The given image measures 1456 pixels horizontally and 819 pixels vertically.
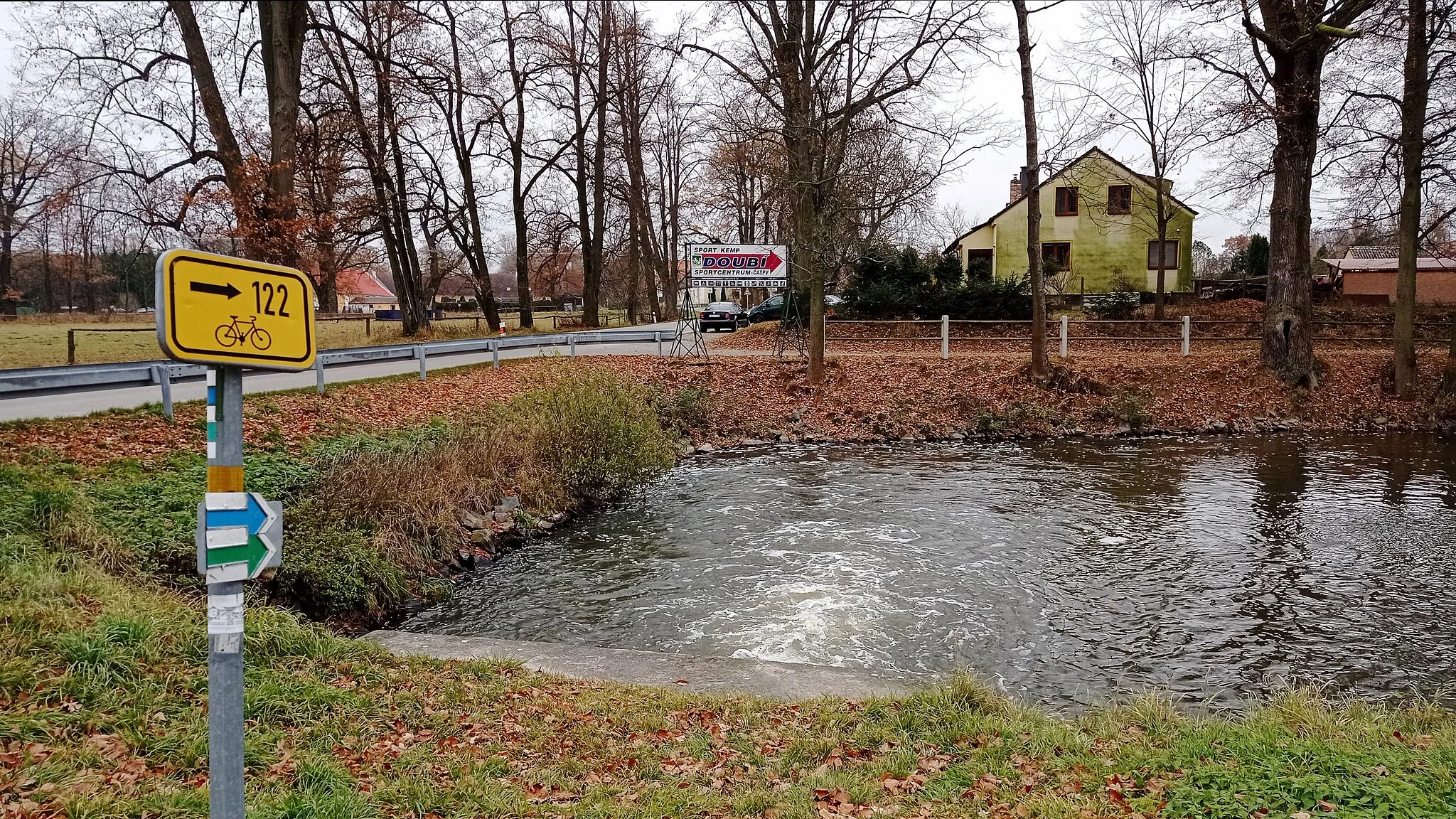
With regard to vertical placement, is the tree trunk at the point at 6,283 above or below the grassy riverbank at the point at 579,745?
above

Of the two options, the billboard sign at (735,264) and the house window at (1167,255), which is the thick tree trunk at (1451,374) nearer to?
the billboard sign at (735,264)

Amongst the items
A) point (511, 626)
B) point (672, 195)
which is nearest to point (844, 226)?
point (511, 626)

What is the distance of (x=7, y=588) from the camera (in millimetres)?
5777

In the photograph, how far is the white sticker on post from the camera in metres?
2.43

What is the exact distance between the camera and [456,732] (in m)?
4.93

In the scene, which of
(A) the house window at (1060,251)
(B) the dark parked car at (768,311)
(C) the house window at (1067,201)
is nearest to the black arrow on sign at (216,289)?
(B) the dark parked car at (768,311)

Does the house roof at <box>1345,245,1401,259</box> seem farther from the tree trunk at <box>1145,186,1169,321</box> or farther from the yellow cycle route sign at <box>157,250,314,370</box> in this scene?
the yellow cycle route sign at <box>157,250,314,370</box>

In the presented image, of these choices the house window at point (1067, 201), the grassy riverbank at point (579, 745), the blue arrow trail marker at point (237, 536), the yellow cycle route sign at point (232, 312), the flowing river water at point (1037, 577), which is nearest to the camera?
the yellow cycle route sign at point (232, 312)

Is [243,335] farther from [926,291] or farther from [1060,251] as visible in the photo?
[1060,251]

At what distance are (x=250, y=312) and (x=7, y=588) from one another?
16.6ft

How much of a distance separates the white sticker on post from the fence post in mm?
10386

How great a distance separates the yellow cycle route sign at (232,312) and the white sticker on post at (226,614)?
67 cm

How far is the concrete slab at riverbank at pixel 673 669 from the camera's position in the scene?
244 inches

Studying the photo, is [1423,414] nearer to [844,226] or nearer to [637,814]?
[844,226]
